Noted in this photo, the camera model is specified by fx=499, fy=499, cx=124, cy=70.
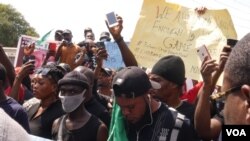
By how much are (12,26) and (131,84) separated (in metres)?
57.7

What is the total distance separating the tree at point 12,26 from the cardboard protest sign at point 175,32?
49.6 meters

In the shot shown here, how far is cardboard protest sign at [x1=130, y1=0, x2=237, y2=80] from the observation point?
15.5 ft

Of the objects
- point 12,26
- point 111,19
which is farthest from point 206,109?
point 12,26

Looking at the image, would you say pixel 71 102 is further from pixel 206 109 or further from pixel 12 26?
pixel 12 26

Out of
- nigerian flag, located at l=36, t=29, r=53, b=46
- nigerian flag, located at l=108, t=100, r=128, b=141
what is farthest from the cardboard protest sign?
nigerian flag, located at l=36, t=29, r=53, b=46

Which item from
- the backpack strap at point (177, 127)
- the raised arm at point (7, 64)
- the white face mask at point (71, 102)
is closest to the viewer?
the backpack strap at point (177, 127)

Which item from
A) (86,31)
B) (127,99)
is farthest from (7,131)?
(86,31)

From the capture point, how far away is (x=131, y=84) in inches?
121

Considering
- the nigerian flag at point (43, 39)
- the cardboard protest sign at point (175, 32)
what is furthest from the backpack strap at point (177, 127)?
the nigerian flag at point (43, 39)

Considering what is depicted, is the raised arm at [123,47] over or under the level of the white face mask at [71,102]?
over

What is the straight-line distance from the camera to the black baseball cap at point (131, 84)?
309 centimetres

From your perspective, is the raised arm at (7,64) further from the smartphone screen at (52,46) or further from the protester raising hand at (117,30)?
the smartphone screen at (52,46)

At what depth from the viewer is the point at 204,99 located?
327cm

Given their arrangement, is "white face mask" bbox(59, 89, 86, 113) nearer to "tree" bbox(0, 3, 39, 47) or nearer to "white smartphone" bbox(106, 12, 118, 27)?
"white smartphone" bbox(106, 12, 118, 27)
